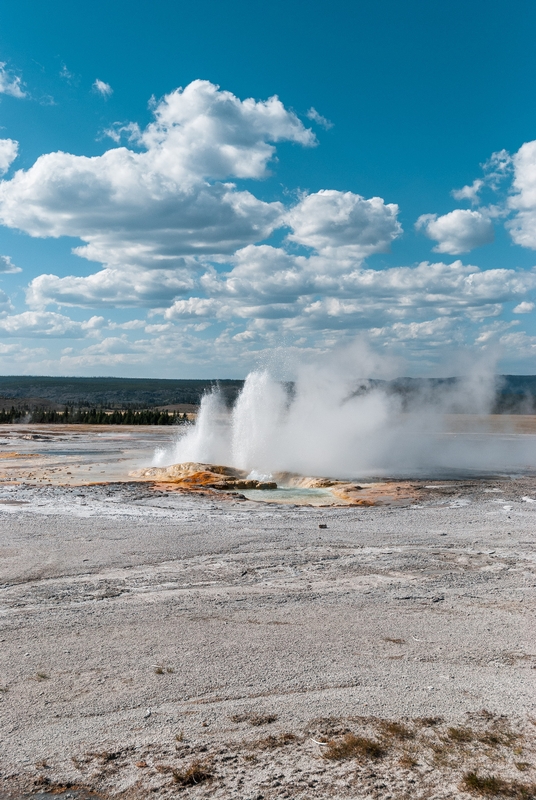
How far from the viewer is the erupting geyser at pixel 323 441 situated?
3206cm

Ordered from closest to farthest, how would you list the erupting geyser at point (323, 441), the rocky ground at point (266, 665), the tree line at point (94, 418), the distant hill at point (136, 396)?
the rocky ground at point (266, 665), the erupting geyser at point (323, 441), the tree line at point (94, 418), the distant hill at point (136, 396)

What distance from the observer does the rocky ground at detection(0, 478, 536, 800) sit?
17.8ft

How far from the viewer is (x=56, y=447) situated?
44719mm

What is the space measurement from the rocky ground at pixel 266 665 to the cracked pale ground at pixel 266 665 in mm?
24

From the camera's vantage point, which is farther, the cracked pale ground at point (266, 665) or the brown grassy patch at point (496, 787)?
the cracked pale ground at point (266, 665)

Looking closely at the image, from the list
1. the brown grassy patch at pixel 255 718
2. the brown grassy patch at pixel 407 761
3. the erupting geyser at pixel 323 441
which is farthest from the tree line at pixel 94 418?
the brown grassy patch at pixel 407 761

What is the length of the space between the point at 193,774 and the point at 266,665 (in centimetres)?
→ 238

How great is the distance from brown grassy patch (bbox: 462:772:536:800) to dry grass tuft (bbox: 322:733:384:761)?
0.81 m


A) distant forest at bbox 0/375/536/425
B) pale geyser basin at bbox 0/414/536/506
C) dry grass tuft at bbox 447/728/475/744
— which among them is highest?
distant forest at bbox 0/375/536/425

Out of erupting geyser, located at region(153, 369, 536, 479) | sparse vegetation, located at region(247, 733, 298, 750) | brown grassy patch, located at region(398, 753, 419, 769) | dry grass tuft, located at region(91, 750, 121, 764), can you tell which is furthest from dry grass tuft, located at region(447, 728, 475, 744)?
erupting geyser, located at region(153, 369, 536, 479)

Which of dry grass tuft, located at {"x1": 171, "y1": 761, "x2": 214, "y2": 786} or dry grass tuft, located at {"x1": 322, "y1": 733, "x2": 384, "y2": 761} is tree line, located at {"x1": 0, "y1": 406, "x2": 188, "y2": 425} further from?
dry grass tuft, located at {"x1": 171, "y1": 761, "x2": 214, "y2": 786}

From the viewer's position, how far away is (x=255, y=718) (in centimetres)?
632

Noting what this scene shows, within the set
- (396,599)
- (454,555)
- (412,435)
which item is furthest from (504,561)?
(412,435)

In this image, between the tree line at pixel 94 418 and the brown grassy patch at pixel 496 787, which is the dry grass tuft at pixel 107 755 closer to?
the brown grassy patch at pixel 496 787
